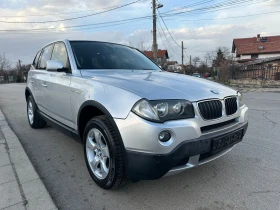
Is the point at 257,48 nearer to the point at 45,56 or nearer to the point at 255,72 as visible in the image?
the point at 255,72

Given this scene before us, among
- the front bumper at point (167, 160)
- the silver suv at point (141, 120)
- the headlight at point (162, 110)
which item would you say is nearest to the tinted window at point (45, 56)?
the silver suv at point (141, 120)

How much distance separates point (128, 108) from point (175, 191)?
114 cm

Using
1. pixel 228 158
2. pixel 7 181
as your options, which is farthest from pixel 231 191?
pixel 7 181

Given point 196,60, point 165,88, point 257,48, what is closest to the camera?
point 165,88

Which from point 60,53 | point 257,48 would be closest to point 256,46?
point 257,48

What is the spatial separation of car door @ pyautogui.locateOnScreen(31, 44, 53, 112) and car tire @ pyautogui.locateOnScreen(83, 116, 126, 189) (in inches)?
78.2

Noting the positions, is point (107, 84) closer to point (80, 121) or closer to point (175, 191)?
point (80, 121)

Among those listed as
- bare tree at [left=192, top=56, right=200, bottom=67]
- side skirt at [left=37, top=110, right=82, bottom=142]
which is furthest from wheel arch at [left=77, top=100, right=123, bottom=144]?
bare tree at [left=192, top=56, right=200, bottom=67]

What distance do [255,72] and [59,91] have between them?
19099 millimetres

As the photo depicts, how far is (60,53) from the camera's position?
156 inches

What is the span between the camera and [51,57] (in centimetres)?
442

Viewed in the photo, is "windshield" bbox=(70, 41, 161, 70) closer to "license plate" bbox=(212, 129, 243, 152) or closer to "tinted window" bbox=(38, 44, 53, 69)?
"tinted window" bbox=(38, 44, 53, 69)

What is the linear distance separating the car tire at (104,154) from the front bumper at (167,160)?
0.13m

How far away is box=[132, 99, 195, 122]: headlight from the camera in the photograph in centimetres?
221
